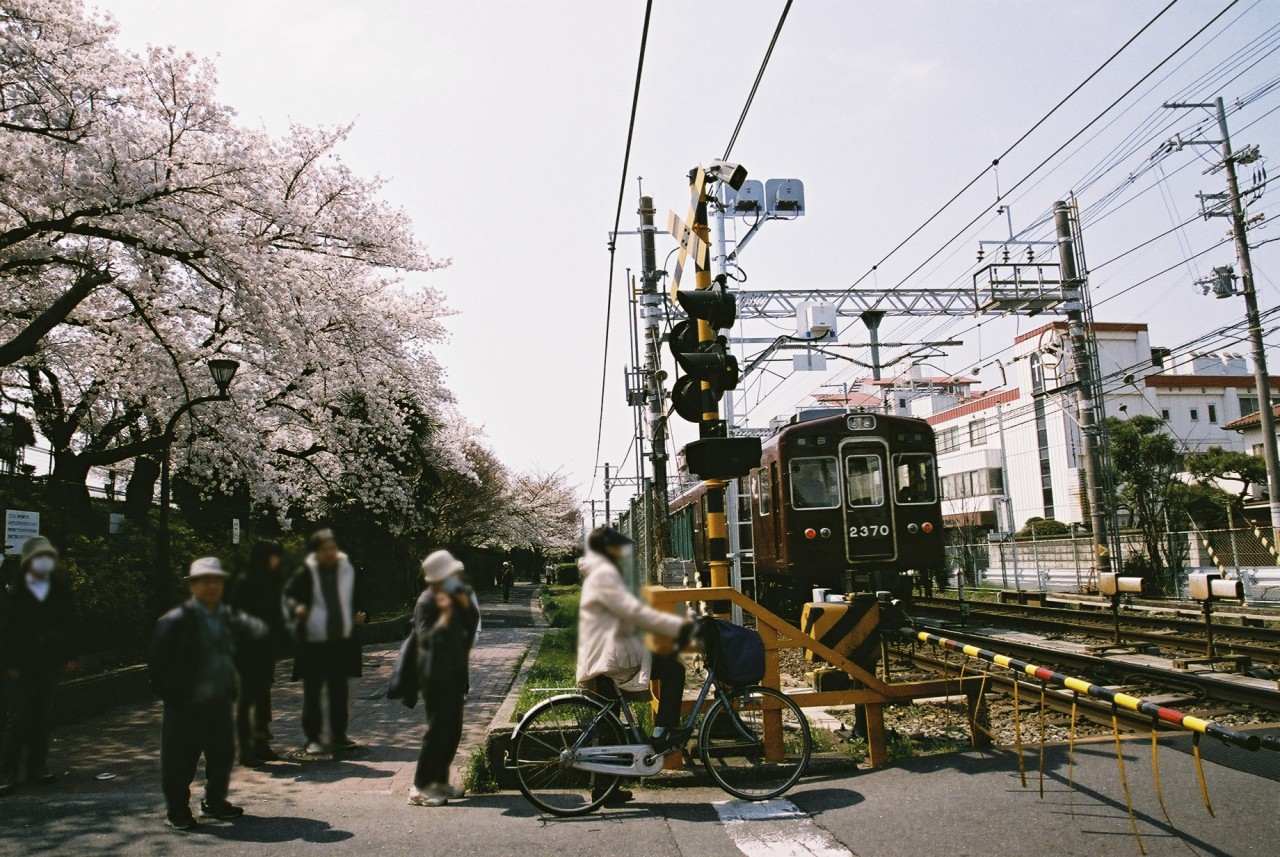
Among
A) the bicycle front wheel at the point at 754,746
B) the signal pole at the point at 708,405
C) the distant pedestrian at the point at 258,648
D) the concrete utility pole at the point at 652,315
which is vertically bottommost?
the bicycle front wheel at the point at 754,746

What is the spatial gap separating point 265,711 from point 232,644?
0.09m

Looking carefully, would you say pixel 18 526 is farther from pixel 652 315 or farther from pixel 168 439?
pixel 652 315

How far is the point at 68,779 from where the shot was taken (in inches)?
68.0

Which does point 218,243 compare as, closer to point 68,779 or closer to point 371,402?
point 371,402

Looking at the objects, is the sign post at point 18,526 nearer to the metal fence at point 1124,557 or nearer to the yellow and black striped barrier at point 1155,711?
the yellow and black striped barrier at point 1155,711

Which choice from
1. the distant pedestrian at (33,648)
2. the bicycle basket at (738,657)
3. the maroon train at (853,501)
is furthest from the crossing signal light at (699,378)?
the maroon train at (853,501)

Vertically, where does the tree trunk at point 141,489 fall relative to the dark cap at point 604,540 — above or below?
above

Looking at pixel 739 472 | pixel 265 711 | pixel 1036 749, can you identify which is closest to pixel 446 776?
pixel 265 711

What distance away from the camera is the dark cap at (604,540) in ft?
3.35

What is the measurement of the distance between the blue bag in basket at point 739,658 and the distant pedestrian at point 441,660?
420cm

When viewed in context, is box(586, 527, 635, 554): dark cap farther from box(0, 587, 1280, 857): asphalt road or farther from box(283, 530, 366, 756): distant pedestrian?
box(0, 587, 1280, 857): asphalt road

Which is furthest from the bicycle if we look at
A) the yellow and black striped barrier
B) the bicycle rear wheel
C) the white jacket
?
the yellow and black striped barrier

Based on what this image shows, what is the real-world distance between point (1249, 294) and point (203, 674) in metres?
38.3

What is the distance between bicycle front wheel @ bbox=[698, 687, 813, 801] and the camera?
7.56m
